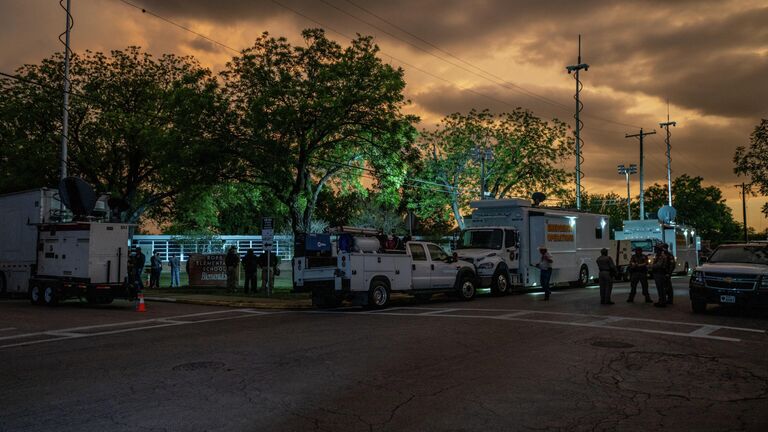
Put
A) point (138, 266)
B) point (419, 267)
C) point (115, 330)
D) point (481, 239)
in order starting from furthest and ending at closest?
point (138, 266)
point (481, 239)
point (419, 267)
point (115, 330)

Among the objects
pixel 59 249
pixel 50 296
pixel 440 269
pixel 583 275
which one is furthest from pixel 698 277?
pixel 50 296

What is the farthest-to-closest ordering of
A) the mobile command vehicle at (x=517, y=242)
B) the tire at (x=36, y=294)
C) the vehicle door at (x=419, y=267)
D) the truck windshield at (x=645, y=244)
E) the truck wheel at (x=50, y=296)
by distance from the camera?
the truck windshield at (x=645, y=244)
the mobile command vehicle at (x=517, y=242)
the tire at (x=36, y=294)
the truck wheel at (x=50, y=296)
the vehicle door at (x=419, y=267)

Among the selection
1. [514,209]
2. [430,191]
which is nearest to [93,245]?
[514,209]

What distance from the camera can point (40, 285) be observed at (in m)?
19.0

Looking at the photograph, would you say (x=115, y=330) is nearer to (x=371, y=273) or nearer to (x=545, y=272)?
(x=371, y=273)

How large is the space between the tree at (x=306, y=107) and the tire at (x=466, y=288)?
7.88 meters

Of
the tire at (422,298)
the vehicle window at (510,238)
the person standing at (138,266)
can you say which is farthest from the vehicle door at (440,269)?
the person standing at (138,266)

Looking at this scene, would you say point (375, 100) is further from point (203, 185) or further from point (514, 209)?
point (203, 185)

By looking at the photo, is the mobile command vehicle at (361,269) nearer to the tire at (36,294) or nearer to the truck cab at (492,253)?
the truck cab at (492,253)

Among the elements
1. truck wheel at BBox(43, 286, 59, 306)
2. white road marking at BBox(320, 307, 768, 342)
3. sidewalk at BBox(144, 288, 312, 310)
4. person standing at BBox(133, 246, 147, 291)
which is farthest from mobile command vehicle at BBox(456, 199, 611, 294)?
truck wheel at BBox(43, 286, 59, 306)

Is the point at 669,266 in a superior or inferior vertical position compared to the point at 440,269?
superior

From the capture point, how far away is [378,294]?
1691 centimetres

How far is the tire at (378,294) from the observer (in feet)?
54.5

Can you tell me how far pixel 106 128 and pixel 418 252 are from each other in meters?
22.1
